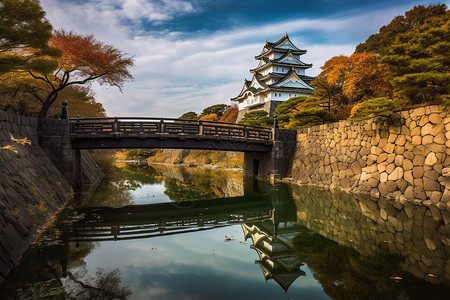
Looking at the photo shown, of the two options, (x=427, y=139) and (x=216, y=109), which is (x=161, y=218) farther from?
(x=216, y=109)

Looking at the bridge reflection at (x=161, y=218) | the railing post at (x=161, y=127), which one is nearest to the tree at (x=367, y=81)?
the bridge reflection at (x=161, y=218)

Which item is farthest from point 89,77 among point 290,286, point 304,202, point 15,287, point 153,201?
point 290,286

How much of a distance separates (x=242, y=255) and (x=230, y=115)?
159 feet

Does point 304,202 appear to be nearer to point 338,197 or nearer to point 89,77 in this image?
point 338,197

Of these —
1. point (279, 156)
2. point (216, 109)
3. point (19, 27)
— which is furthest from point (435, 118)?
point (216, 109)

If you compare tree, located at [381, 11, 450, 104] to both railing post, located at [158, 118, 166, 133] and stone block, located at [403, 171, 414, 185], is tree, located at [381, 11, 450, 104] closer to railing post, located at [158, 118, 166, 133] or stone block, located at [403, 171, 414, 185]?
stone block, located at [403, 171, 414, 185]

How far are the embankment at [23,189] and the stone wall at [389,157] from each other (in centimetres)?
1233

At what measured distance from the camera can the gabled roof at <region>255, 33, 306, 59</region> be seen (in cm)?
4544

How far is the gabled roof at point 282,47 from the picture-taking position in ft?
149

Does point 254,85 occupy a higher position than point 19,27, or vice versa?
point 254,85

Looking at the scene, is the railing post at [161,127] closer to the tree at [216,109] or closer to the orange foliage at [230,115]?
the orange foliage at [230,115]

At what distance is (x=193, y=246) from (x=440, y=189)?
9.17m

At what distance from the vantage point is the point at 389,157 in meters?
12.6

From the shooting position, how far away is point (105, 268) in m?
5.14
